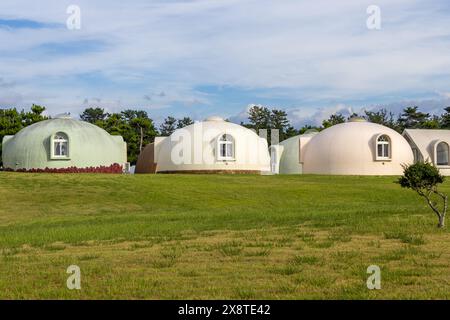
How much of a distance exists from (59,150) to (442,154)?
31297mm

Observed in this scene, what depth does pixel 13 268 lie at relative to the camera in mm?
10906

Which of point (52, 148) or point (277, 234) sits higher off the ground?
point (52, 148)

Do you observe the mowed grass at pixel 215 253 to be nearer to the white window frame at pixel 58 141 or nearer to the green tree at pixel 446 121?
the white window frame at pixel 58 141

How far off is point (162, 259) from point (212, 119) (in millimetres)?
38445

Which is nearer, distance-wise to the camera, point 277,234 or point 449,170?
point 277,234

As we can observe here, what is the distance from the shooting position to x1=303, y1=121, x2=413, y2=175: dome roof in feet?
154

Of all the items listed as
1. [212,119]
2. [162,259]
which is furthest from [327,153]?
[162,259]

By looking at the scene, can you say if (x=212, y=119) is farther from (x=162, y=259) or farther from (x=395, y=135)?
(x=162, y=259)

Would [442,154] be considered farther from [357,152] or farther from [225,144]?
[225,144]

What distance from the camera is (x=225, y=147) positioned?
46.5 metres

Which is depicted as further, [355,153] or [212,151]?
[355,153]

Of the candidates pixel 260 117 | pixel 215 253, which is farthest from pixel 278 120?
pixel 215 253

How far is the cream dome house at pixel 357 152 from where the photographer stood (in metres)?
47.1
